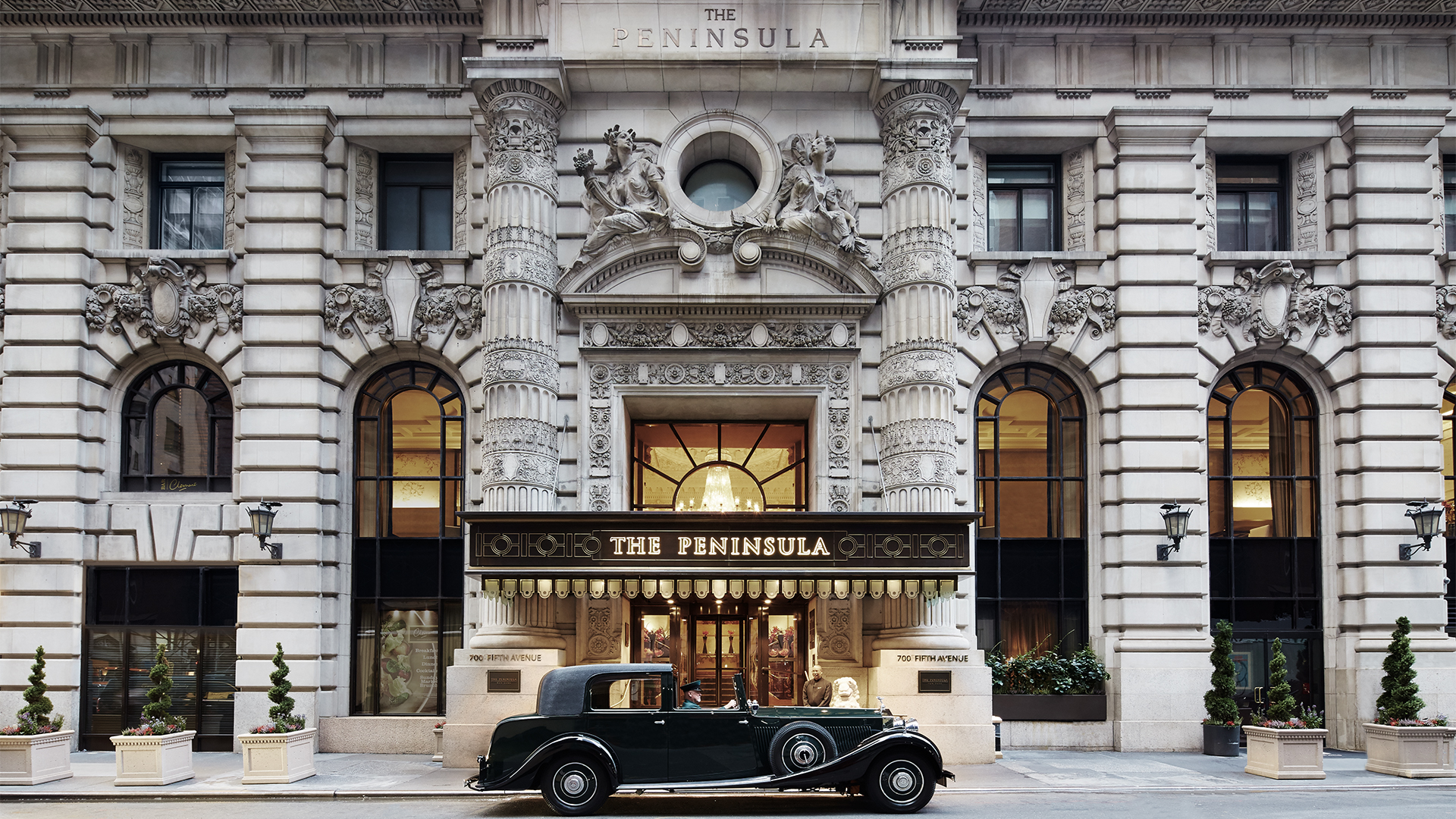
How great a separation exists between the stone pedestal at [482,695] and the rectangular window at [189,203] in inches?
408

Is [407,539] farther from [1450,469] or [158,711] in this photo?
[1450,469]

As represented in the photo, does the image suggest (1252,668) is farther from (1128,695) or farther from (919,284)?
(919,284)

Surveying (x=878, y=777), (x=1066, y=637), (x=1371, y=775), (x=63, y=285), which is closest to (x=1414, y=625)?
(x=1371, y=775)

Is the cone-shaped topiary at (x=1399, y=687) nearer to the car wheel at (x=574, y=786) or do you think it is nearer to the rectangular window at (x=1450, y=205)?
the rectangular window at (x=1450, y=205)

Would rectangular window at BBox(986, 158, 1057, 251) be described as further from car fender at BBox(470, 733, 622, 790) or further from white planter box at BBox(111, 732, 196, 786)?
white planter box at BBox(111, 732, 196, 786)

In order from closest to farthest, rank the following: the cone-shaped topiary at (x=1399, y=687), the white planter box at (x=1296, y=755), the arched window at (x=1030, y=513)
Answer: the white planter box at (x=1296, y=755)
the cone-shaped topiary at (x=1399, y=687)
the arched window at (x=1030, y=513)

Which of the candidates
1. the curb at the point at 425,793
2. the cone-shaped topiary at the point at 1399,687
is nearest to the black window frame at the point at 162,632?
the curb at the point at 425,793

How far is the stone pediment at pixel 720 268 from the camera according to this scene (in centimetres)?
2175

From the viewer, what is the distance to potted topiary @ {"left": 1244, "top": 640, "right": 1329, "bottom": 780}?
17.6 m

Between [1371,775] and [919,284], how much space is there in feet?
36.1

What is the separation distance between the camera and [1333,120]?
22.8 metres

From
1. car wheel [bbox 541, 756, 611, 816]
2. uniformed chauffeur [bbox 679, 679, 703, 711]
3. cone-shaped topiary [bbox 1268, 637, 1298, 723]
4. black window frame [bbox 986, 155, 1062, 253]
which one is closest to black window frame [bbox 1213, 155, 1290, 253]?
black window frame [bbox 986, 155, 1062, 253]

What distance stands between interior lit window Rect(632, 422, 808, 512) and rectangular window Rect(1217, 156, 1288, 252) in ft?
32.0

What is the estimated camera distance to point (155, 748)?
17562mm
